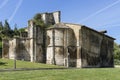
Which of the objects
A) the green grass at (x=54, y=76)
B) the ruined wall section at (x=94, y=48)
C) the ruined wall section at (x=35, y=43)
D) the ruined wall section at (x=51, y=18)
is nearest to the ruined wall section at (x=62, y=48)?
the ruined wall section at (x=35, y=43)

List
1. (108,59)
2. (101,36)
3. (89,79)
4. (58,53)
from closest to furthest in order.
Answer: (89,79), (58,53), (101,36), (108,59)

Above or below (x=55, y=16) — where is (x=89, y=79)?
below

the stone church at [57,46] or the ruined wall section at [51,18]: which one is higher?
the ruined wall section at [51,18]

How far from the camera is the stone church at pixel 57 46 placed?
75.8 meters

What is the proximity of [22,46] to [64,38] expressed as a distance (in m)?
13.0

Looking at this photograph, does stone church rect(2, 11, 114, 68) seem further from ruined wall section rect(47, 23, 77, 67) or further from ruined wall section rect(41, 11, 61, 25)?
ruined wall section rect(41, 11, 61, 25)

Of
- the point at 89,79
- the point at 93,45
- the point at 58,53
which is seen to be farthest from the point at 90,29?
the point at 89,79

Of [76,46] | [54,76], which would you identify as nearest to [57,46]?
[76,46]

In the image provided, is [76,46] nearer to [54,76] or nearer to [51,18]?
[51,18]

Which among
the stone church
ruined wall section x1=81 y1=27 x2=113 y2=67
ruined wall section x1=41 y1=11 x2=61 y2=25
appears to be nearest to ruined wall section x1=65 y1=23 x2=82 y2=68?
the stone church

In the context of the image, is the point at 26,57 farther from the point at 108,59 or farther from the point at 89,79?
the point at 89,79

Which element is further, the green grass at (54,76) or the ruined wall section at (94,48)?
the ruined wall section at (94,48)

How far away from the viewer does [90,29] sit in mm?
80188

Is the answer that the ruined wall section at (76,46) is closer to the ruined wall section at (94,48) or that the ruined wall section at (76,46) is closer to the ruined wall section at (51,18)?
the ruined wall section at (94,48)
